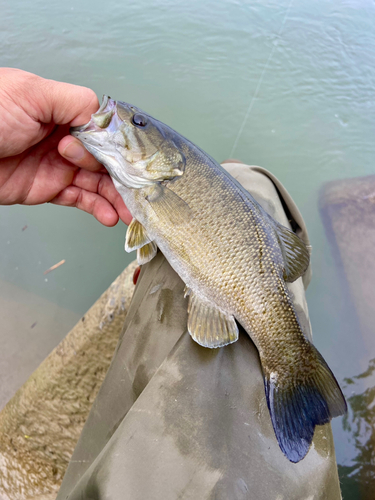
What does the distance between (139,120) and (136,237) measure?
0.59 metres

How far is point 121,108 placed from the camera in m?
1.50

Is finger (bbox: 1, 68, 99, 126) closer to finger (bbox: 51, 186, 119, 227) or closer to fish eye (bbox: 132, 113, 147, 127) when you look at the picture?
fish eye (bbox: 132, 113, 147, 127)

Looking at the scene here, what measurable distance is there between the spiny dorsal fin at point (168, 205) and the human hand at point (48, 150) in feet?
1.44

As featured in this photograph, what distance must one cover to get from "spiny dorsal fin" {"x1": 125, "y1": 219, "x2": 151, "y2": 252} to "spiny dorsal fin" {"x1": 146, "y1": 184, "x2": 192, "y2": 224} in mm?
145

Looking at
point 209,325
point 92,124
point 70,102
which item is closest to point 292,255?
point 209,325

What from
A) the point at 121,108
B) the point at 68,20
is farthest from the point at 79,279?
the point at 68,20

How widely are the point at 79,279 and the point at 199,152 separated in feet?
7.05

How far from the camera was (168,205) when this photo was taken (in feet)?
4.80

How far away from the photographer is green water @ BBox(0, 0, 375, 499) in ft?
10.2

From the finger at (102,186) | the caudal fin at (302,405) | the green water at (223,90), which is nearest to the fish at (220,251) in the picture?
the caudal fin at (302,405)

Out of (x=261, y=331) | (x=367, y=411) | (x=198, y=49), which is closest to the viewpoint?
(x=261, y=331)

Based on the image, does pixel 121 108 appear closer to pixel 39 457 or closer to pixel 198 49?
pixel 39 457

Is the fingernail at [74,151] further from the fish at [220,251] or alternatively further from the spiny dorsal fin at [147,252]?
the spiny dorsal fin at [147,252]

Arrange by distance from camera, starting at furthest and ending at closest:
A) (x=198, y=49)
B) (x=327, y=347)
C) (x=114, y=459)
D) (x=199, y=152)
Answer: (x=198, y=49) → (x=327, y=347) → (x=199, y=152) → (x=114, y=459)
